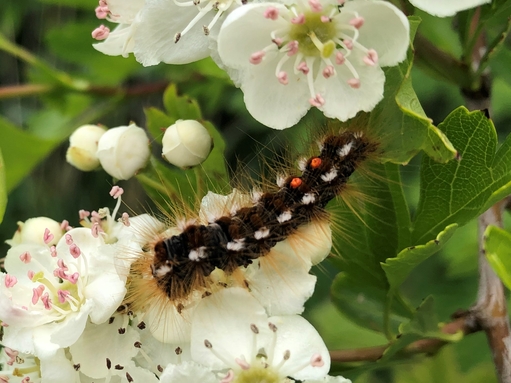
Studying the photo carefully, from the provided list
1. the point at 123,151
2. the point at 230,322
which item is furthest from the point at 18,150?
the point at 230,322

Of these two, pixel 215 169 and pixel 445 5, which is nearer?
pixel 445 5

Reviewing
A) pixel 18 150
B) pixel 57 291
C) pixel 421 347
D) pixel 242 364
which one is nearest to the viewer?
pixel 242 364

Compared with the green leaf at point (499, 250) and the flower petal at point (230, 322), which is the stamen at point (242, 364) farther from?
the green leaf at point (499, 250)

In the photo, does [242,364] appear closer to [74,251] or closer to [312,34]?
[74,251]

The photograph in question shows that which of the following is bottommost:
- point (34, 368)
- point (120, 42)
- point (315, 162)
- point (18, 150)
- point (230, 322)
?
point (18, 150)

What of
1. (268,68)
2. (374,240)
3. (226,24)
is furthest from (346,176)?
(226,24)

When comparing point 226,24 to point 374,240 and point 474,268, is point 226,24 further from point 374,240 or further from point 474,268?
point 474,268

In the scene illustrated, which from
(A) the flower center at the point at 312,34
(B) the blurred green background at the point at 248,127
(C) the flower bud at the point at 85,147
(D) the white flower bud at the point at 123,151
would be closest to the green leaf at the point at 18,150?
(B) the blurred green background at the point at 248,127
